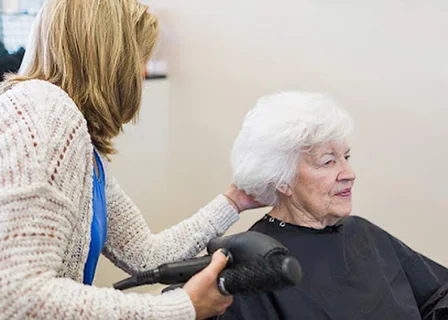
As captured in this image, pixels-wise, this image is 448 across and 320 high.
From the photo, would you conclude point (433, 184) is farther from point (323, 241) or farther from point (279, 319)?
point (279, 319)

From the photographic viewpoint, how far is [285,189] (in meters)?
1.57

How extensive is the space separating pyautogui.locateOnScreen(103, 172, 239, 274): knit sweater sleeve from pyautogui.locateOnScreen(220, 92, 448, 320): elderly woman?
0.17m

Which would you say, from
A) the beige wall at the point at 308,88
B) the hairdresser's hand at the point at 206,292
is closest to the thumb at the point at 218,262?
the hairdresser's hand at the point at 206,292

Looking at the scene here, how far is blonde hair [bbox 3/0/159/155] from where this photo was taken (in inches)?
41.5

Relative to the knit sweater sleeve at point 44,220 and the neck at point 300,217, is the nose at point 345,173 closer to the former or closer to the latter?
the neck at point 300,217

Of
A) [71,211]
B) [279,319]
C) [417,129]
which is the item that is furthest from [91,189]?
[417,129]

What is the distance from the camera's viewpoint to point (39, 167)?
2.87 feet

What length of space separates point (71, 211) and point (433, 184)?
1.51m

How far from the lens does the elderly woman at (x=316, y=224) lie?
1.49m

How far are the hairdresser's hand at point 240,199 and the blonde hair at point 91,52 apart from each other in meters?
0.49

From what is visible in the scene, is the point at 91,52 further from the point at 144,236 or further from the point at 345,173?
the point at 345,173

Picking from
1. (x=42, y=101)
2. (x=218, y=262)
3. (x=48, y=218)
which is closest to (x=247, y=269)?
(x=218, y=262)

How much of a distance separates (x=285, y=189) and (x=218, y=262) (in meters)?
0.60

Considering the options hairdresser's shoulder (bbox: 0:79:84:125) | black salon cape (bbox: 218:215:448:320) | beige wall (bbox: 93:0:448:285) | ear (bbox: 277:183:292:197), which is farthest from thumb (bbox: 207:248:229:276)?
beige wall (bbox: 93:0:448:285)
